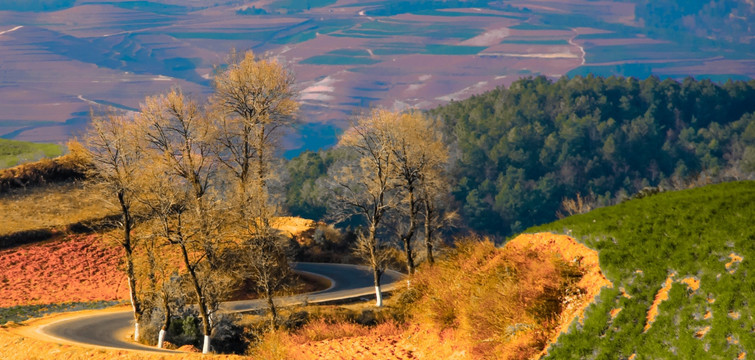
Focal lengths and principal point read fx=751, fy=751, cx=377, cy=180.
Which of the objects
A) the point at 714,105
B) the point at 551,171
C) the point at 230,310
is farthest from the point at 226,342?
the point at 714,105

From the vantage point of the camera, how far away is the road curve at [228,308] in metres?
31.8

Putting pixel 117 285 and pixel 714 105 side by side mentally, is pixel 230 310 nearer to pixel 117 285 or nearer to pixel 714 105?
pixel 117 285

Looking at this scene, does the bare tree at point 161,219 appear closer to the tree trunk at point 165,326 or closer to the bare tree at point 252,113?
the tree trunk at point 165,326

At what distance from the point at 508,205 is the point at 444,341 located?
411 feet

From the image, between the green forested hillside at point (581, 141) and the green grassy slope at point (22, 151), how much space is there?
289 feet

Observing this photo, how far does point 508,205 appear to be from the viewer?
490 ft

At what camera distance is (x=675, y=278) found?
21.3 meters

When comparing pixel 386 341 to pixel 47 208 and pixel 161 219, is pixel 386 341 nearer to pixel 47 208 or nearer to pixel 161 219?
pixel 161 219

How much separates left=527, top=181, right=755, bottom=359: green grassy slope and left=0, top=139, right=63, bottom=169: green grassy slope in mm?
50403

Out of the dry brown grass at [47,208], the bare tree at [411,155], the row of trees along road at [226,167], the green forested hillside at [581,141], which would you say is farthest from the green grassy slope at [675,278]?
the green forested hillside at [581,141]

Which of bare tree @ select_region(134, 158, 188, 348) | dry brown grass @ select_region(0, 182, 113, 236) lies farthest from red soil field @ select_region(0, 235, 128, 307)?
bare tree @ select_region(134, 158, 188, 348)

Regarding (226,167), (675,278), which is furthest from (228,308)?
(675,278)

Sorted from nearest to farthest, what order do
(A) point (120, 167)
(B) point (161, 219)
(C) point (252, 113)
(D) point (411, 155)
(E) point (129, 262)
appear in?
(B) point (161, 219) → (E) point (129, 262) → (A) point (120, 167) → (C) point (252, 113) → (D) point (411, 155)

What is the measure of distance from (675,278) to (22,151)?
6242 cm
